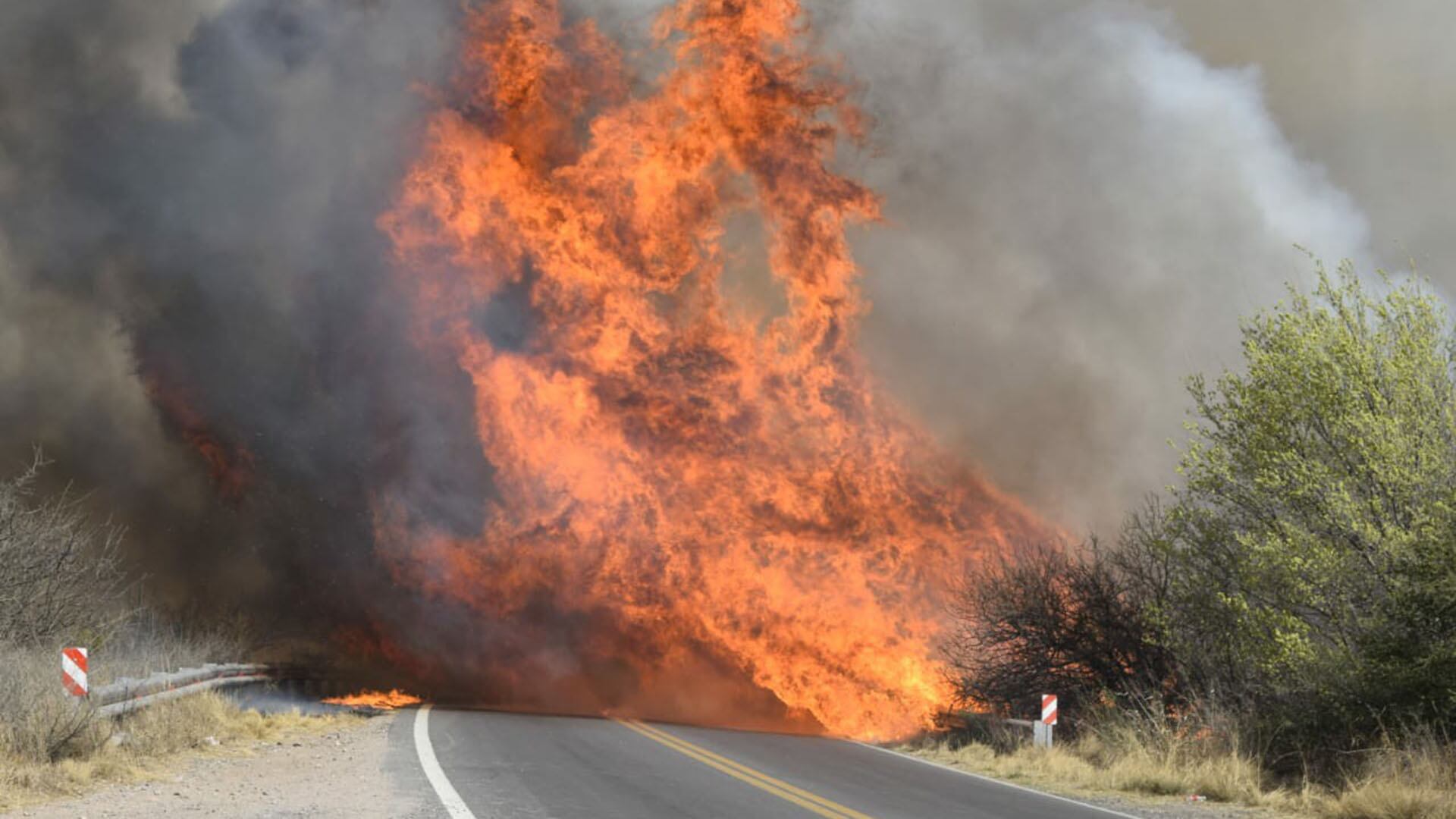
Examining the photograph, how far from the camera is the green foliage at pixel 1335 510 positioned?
13141 mm

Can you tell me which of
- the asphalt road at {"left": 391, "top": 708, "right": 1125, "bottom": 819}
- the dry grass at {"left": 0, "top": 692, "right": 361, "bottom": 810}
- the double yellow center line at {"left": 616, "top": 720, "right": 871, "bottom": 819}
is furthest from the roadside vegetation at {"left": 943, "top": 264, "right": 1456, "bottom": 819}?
the dry grass at {"left": 0, "top": 692, "right": 361, "bottom": 810}

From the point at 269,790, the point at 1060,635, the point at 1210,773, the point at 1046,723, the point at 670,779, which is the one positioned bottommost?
the point at 269,790

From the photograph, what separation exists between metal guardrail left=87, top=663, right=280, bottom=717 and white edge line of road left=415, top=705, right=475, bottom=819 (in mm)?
2941

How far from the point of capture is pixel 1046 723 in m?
17.7

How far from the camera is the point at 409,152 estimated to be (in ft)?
80.8

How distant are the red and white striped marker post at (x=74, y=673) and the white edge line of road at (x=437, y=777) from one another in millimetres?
3526

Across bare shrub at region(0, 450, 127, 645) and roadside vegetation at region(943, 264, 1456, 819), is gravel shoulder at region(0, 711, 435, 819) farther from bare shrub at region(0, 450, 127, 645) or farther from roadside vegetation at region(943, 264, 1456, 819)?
roadside vegetation at region(943, 264, 1456, 819)

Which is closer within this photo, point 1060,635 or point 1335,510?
point 1335,510

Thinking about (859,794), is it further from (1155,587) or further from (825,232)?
(825,232)

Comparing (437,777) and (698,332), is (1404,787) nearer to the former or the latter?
(437,777)

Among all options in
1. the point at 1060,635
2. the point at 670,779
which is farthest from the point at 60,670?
the point at 1060,635

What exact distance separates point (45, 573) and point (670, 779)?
970cm

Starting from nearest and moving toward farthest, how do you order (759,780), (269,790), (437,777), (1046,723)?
(269,790), (437,777), (759,780), (1046,723)

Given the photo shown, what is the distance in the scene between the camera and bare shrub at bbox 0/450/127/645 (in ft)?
52.3
